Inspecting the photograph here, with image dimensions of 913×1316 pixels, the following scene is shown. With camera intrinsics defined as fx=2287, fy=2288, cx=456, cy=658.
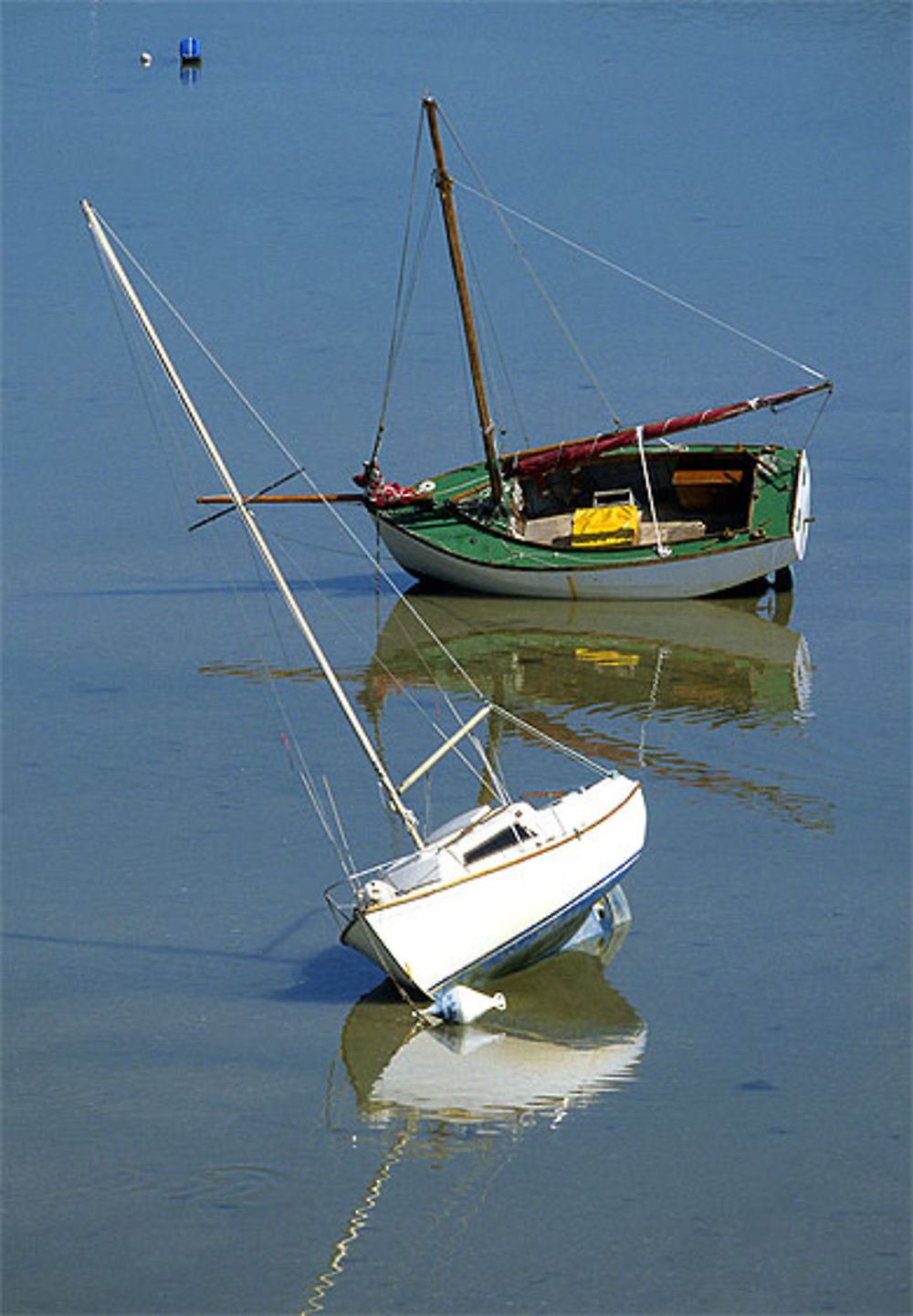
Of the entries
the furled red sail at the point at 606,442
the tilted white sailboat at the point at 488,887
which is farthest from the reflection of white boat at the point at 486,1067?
the furled red sail at the point at 606,442

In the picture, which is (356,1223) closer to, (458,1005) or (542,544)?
(458,1005)

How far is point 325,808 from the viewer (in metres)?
30.4

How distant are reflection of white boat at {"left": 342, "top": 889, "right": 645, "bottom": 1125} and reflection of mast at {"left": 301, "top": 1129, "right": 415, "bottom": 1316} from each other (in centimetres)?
55

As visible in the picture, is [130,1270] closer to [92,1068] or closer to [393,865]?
[92,1068]

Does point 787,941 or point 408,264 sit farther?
point 408,264

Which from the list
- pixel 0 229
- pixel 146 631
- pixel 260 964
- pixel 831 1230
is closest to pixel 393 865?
pixel 260 964

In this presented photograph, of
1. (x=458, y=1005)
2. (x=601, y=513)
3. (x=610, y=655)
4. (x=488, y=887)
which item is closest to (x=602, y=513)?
(x=601, y=513)

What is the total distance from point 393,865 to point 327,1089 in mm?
2526

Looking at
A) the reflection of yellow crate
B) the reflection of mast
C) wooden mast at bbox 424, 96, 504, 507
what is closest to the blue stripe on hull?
the reflection of mast

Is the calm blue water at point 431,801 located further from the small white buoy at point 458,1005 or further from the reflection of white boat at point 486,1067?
the small white buoy at point 458,1005

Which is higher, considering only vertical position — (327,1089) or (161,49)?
(161,49)

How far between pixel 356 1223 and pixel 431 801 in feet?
33.3

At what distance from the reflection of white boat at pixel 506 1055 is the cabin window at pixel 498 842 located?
1.65m

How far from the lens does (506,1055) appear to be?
76.9ft
